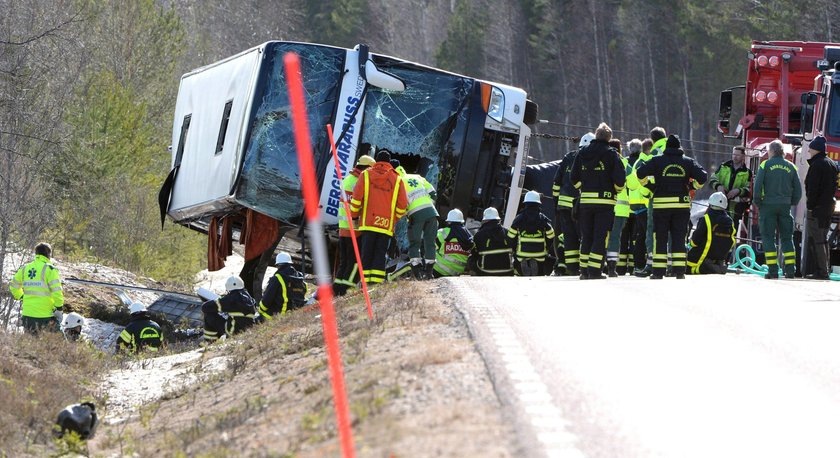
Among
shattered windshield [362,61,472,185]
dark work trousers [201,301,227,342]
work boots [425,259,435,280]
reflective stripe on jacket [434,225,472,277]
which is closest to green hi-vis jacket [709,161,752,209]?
reflective stripe on jacket [434,225,472,277]

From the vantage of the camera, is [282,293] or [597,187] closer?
[597,187]

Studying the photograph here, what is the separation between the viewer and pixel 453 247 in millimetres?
17750

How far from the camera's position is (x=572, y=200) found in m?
17.7

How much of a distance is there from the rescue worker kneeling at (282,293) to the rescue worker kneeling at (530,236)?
3.07 meters

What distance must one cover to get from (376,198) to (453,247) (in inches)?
111

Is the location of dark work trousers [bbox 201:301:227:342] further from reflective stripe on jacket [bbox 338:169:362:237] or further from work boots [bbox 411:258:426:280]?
work boots [bbox 411:258:426:280]

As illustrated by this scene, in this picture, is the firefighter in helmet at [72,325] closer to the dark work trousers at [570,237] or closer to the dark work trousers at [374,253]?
the dark work trousers at [374,253]

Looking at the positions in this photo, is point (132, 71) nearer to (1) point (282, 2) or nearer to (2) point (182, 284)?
(2) point (182, 284)

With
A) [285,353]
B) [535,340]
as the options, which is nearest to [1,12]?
[285,353]

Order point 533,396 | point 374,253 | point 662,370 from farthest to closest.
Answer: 1. point 374,253
2. point 662,370
3. point 533,396

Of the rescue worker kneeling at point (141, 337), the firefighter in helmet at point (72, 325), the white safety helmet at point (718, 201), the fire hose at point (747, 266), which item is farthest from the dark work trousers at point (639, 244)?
the firefighter in helmet at point (72, 325)

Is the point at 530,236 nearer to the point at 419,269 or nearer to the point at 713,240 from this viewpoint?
the point at 419,269

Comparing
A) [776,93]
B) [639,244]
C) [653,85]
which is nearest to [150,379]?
[639,244]

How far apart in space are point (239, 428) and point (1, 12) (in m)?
23.4
